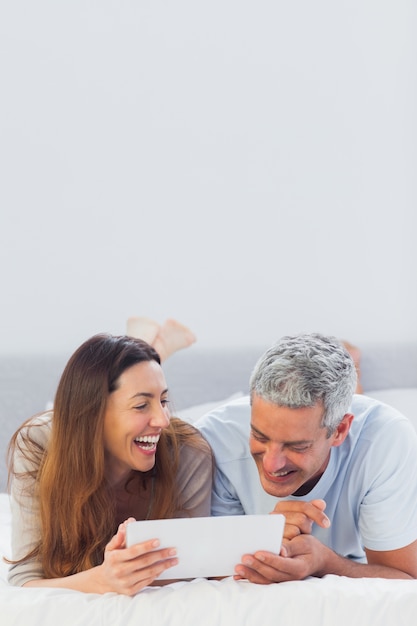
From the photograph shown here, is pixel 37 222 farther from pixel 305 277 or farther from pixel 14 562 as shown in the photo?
pixel 14 562

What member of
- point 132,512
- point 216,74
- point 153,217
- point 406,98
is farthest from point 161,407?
point 406,98

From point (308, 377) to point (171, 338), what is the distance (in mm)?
1395

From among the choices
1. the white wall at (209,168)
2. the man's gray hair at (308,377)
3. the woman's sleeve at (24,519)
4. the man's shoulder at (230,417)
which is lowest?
the woman's sleeve at (24,519)

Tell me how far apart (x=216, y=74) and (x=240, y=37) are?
16cm

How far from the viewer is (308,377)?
187 centimetres

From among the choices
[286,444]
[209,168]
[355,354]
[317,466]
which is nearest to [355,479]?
[317,466]

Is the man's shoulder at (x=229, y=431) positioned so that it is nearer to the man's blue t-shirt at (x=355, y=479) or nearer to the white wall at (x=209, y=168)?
the man's blue t-shirt at (x=355, y=479)

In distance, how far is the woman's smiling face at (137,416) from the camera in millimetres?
1978

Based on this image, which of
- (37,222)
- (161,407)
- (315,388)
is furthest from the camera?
(37,222)

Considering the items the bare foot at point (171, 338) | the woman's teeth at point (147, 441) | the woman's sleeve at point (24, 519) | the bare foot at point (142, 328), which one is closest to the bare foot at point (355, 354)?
the bare foot at point (171, 338)

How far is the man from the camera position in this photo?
1.84 meters

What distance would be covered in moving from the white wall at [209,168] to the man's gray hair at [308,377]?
1374 millimetres

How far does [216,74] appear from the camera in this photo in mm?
3279

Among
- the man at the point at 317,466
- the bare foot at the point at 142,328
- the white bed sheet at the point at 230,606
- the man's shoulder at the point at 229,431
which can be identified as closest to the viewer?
the white bed sheet at the point at 230,606
